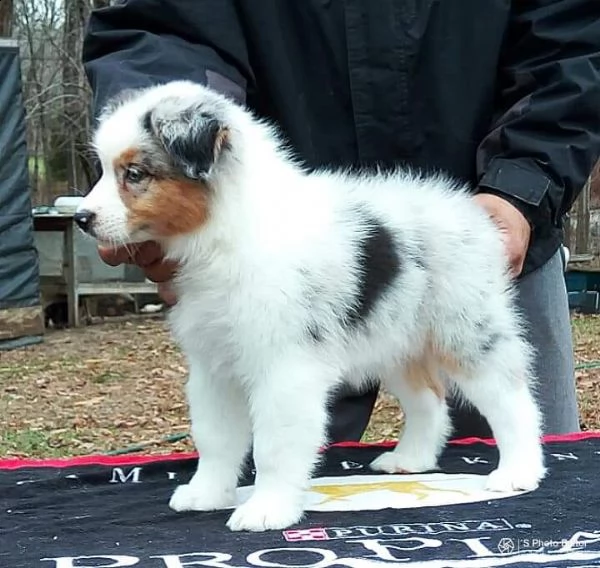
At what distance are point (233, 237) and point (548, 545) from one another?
2.83 feet

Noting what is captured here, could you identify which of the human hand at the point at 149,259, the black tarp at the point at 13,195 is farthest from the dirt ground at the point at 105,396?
the human hand at the point at 149,259

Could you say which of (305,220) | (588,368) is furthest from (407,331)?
(588,368)

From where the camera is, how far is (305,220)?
85.7 inches

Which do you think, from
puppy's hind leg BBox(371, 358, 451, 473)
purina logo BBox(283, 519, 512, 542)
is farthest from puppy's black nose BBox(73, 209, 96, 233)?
puppy's hind leg BBox(371, 358, 451, 473)

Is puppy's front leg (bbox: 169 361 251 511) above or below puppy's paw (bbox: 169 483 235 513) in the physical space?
above

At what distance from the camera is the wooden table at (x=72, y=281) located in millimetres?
10602

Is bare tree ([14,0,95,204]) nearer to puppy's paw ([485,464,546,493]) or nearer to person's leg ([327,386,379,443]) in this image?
person's leg ([327,386,379,443])

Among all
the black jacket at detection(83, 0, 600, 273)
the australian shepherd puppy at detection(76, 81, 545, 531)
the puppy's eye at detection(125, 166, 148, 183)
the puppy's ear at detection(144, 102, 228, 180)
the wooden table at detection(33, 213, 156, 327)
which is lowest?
the wooden table at detection(33, 213, 156, 327)

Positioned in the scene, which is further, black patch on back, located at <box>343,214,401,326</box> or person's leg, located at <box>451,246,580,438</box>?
person's leg, located at <box>451,246,580,438</box>

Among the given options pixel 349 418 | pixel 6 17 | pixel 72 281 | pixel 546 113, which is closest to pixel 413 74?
pixel 546 113

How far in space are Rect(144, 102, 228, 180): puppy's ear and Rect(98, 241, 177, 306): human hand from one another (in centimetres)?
21

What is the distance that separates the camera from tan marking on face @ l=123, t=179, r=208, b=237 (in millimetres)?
2074

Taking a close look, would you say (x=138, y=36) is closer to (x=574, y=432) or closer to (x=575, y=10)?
(x=575, y=10)

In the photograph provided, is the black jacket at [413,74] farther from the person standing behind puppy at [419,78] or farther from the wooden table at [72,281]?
the wooden table at [72,281]
